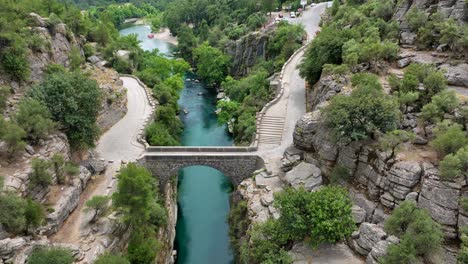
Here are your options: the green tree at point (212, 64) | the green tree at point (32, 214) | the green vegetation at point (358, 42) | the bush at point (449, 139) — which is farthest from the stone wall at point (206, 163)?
the green tree at point (212, 64)

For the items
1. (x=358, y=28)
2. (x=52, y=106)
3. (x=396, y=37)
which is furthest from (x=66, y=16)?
(x=396, y=37)

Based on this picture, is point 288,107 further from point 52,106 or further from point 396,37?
point 52,106

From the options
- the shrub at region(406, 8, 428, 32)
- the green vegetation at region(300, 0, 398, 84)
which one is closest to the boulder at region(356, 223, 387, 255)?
the green vegetation at region(300, 0, 398, 84)

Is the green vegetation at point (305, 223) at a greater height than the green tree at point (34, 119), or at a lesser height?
lesser

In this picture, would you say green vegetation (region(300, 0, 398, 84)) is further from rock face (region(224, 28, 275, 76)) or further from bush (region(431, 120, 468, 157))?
rock face (region(224, 28, 275, 76))

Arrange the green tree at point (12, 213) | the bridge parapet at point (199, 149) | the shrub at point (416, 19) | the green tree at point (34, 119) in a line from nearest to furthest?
the green tree at point (12, 213) < the green tree at point (34, 119) < the bridge parapet at point (199, 149) < the shrub at point (416, 19)

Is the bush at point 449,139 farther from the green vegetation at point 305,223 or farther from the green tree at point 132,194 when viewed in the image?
the green tree at point 132,194

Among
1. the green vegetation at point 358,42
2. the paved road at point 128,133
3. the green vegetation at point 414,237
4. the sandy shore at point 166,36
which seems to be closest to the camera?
the green vegetation at point 414,237
